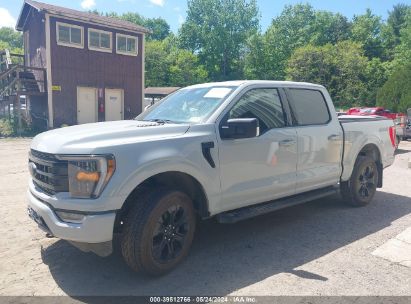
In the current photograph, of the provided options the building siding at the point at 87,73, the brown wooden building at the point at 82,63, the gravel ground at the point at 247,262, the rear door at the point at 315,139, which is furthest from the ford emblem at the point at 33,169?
the building siding at the point at 87,73

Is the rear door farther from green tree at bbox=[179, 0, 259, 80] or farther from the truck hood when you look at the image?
green tree at bbox=[179, 0, 259, 80]

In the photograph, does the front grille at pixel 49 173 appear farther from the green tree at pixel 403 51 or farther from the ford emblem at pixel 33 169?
the green tree at pixel 403 51

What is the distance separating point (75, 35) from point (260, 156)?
19795mm

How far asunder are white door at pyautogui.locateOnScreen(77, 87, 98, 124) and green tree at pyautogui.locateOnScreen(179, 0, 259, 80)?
1519 inches

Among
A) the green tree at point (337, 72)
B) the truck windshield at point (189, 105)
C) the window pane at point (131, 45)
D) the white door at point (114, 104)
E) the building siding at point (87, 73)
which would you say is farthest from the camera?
the green tree at point (337, 72)

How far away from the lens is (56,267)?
155 inches

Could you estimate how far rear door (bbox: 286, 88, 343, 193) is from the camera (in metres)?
5.10

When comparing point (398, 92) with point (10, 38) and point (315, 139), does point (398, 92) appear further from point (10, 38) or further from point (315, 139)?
point (10, 38)

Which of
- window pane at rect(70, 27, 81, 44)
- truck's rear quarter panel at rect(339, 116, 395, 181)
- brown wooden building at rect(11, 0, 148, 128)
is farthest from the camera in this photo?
window pane at rect(70, 27, 81, 44)

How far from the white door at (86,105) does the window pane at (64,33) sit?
2703mm

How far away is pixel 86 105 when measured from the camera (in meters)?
22.4

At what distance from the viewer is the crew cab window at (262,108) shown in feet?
14.7

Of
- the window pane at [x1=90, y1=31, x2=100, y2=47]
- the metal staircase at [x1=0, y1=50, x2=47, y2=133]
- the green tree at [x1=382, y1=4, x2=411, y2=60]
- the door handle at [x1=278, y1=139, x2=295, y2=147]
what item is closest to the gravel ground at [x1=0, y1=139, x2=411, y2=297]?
the door handle at [x1=278, y1=139, x2=295, y2=147]

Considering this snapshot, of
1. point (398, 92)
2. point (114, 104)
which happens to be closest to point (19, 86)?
Answer: point (114, 104)
